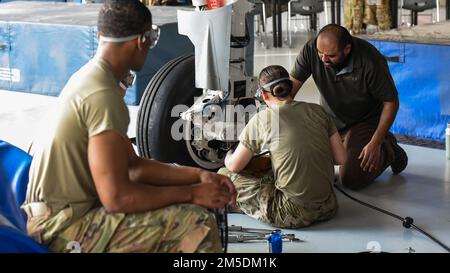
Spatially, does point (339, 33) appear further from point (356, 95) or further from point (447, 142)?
point (447, 142)

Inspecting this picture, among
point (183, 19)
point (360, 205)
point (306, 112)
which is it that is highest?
point (183, 19)

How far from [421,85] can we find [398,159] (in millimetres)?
833

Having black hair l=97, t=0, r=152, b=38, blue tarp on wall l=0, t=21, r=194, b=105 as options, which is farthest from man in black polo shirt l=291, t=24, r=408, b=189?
blue tarp on wall l=0, t=21, r=194, b=105

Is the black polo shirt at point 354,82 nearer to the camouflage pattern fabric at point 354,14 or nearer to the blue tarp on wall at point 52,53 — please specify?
the blue tarp on wall at point 52,53

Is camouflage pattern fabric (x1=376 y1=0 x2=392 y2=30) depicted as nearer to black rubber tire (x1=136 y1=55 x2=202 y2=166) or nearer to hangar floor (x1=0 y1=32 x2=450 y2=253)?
hangar floor (x1=0 y1=32 x2=450 y2=253)

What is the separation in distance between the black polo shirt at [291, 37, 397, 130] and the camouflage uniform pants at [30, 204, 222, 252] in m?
2.04

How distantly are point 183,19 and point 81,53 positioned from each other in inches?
111

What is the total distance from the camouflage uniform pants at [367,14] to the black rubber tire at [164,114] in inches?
199

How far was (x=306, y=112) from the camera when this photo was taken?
365cm

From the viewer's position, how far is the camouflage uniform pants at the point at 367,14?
9156mm

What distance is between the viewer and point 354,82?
433 centimetres

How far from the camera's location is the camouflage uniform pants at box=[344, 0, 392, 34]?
30.0ft
